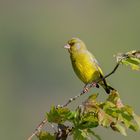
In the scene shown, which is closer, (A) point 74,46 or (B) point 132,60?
(B) point 132,60

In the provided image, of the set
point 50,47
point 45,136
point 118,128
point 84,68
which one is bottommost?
point 118,128

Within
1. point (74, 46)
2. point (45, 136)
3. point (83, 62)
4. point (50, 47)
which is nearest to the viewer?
point (45, 136)

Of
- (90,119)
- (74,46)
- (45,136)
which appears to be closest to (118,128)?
(90,119)

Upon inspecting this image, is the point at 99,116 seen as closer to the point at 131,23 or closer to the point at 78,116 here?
the point at 78,116

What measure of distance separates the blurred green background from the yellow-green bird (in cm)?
5508

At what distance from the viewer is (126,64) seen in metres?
3.25

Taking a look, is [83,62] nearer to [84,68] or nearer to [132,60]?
[84,68]

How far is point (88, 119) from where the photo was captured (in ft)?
10.4

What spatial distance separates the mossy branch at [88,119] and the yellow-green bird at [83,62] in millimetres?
2731

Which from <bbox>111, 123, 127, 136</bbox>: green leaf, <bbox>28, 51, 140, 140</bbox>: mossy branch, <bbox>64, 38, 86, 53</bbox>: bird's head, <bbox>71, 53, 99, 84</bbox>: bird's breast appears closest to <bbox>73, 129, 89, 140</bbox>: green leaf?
<bbox>28, 51, 140, 140</bbox>: mossy branch

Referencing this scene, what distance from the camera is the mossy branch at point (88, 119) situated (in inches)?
123

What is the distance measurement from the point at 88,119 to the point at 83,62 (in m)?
3.22

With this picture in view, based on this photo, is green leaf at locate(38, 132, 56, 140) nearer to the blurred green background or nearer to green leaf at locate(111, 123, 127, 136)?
green leaf at locate(111, 123, 127, 136)

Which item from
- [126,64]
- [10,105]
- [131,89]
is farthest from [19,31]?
[126,64]
